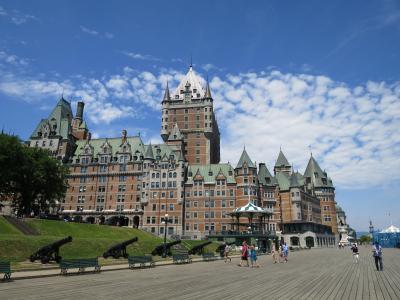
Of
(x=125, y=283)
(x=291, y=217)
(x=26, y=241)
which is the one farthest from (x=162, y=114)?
(x=125, y=283)

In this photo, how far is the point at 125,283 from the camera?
19.0 m

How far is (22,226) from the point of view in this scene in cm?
5134

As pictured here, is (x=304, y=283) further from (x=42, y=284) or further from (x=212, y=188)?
(x=212, y=188)

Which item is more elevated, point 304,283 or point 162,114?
point 162,114

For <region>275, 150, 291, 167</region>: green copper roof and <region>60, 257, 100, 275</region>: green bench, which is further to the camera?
<region>275, 150, 291, 167</region>: green copper roof

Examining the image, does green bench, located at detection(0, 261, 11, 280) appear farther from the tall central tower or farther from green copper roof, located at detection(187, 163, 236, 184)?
the tall central tower

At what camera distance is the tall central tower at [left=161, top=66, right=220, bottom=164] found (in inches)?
4222

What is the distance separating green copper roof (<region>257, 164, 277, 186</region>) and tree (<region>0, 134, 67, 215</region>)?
182 feet

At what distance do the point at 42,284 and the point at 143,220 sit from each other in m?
74.0

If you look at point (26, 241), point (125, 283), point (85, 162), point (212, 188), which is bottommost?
point (125, 283)

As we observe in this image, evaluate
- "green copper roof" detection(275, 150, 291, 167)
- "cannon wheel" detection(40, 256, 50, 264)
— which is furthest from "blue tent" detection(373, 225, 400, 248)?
"cannon wheel" detection(40, 256, 50, 264)

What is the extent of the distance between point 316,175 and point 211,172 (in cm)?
4900

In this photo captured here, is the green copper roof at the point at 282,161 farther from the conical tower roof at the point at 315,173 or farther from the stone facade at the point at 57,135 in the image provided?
the stone facade at the point at 57,135

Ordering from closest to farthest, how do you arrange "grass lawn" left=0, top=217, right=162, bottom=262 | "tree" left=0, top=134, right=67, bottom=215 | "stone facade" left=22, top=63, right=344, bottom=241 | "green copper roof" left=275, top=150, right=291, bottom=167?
1. "grass lawn" left=0, top=217, right=162, bottom=262
2. "tree" left=0, top=134, right=67, bottom=215
3. "stone facade" left=22, top=63, right=344, bottom=241
4. "green copper roof" left=275, top=150, right=291, bottom=167
